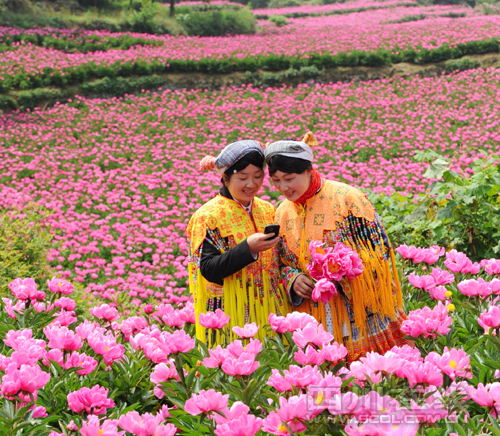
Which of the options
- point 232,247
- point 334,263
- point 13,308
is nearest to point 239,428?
point 334,263

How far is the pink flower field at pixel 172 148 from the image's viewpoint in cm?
535

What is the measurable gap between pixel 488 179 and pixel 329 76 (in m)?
11.1

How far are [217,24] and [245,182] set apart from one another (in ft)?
70.6

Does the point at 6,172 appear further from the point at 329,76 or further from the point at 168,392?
the point at 329,76

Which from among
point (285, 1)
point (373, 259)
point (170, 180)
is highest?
point (285, 1)

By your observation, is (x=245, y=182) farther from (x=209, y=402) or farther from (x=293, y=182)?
(x=209, y=402)

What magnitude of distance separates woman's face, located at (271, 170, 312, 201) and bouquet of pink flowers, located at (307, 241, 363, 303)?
27 cm

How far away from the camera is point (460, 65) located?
554 inches

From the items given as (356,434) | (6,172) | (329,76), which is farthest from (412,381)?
(329,76)

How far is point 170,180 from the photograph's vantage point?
724cm

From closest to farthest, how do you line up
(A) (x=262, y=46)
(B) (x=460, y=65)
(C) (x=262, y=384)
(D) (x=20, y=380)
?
(D) (x=20, y=380) → (C) (x=262, y=384) → (B) (x=460, y=65) → (A) (x=262, y=46)

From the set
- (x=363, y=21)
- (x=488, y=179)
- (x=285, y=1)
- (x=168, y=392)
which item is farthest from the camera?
(x=285, y=1)

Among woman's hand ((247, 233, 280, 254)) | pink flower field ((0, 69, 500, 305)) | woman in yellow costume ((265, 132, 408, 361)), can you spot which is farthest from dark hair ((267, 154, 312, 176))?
pink flower field ((0, 69, 500, 305))

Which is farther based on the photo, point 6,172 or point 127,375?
point 6,172
